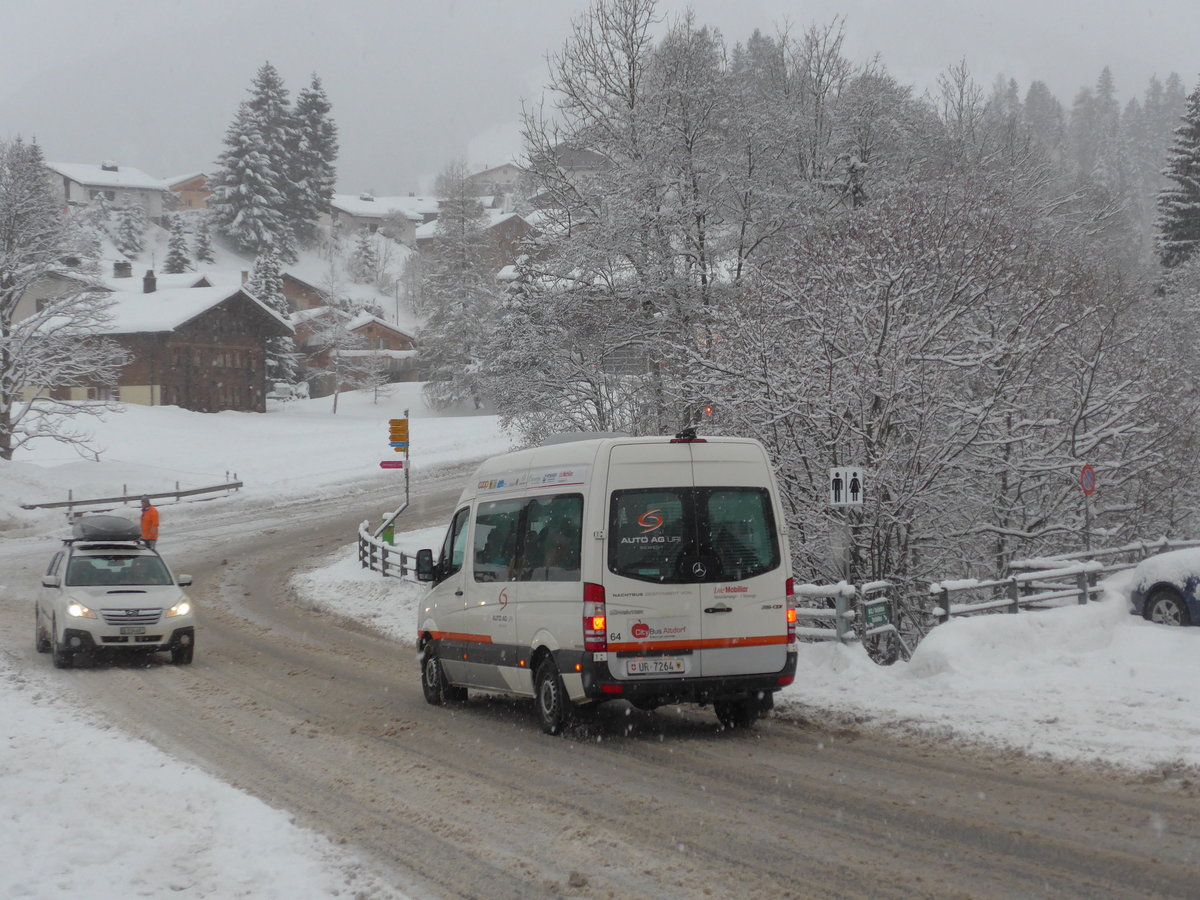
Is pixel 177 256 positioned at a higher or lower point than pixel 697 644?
higher

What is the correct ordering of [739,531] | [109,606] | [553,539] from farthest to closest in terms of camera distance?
[109,606] → [553,539] → [739,531]

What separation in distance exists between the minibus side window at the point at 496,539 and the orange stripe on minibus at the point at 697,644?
1.86 metres

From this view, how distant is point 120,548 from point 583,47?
15833mm

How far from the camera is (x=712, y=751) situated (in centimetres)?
980

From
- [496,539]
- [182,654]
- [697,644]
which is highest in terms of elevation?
[496,539]

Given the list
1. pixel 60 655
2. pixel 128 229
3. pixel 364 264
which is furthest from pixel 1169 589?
pixel 364 264

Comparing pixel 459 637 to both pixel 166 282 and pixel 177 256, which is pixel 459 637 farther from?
pixel 177 256

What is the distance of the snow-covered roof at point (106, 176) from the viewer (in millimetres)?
132875

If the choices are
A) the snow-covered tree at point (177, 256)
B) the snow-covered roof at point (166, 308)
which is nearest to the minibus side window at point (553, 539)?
the snow-covered roof at point (166, 308)

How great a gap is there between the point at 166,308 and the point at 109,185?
72106 mm

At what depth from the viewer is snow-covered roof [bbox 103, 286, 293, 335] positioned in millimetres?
68812

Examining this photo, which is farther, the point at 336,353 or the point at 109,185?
the point at 109,185

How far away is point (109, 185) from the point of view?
5231 inches

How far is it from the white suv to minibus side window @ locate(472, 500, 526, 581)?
5720 mm
